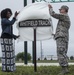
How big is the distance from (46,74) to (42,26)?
1.32m

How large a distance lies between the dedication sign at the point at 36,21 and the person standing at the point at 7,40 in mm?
304

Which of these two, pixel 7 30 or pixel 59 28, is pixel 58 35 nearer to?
pixel 59 28

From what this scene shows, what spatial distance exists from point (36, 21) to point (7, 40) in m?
0.92

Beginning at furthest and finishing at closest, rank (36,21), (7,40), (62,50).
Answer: (36,21), (7,40), (62,50)

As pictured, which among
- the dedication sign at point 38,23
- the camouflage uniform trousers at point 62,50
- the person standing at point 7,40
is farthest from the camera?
the dedication sign at point 38,23

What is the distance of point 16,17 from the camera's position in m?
11.1

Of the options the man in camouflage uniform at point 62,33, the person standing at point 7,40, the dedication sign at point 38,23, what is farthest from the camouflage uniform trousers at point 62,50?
the person standing at point 7,40

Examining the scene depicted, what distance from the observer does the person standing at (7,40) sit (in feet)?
35.9

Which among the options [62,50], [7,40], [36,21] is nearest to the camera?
[62,50]

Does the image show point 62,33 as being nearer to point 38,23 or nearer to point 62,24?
point 62,24

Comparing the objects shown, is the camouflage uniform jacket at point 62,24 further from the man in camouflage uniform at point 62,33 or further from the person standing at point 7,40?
the person standing at point 7,40

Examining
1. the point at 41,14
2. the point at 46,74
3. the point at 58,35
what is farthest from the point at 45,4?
the point at 46,74

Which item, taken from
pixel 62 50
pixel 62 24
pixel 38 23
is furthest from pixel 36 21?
pixel 62 50

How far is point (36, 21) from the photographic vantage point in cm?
1109
